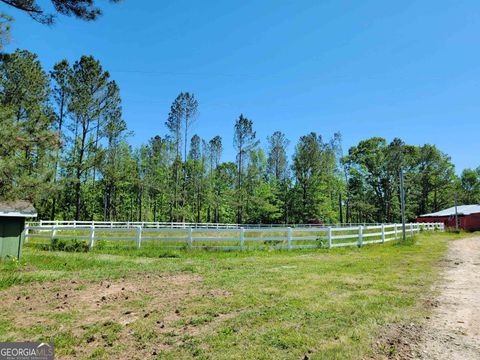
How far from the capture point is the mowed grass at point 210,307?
13.1ft

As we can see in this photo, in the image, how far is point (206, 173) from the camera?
51875 millimetres

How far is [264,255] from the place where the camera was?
12867mm

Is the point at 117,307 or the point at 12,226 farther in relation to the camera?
the point at 12,226

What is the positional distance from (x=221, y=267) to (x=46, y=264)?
5.49 metres

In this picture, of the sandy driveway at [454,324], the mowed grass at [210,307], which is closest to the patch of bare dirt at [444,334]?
the sandy driveway at [454,324]

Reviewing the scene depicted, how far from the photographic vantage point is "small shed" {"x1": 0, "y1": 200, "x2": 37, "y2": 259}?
10.3 m

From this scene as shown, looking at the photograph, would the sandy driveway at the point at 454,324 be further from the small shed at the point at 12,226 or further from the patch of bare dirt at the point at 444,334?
the small shed at the point at 12,226

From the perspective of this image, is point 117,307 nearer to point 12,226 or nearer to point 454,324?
point 454,324

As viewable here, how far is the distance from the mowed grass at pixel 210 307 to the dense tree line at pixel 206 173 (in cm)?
1835

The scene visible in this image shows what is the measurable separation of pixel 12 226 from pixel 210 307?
867cm

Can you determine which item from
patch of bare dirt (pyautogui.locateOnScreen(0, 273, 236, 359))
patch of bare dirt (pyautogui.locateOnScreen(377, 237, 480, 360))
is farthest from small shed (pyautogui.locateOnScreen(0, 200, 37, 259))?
patch of bare dirt (pyautogui.locateOnScreen(377, 237, 480, 360))

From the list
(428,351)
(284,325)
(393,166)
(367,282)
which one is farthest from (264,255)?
(393,166)

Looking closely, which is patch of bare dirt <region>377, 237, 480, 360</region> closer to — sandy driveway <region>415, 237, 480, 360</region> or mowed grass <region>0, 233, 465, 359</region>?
sandy driveway <region>415, 237, 480, 360</region>

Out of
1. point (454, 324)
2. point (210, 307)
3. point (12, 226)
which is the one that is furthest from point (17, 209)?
point (454, 324)
